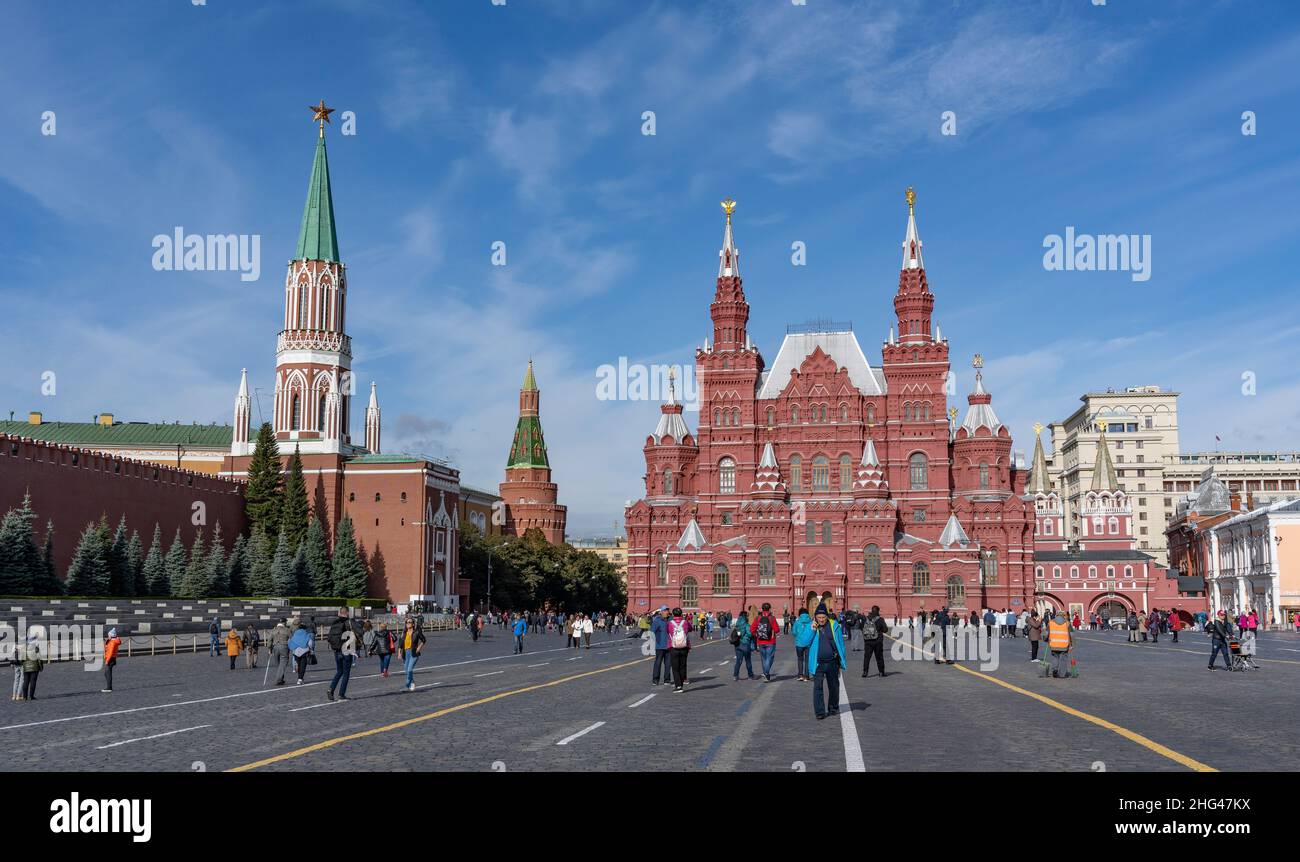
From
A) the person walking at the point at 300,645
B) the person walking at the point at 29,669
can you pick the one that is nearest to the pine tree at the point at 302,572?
the person walking at the point at 300,645

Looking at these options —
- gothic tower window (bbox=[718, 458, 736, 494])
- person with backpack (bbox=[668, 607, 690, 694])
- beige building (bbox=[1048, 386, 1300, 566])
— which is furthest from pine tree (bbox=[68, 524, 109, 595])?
beige building (bbox=[1048, 386, 1300, 566])

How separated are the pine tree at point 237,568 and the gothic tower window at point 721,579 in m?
34.6

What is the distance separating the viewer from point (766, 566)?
82.5 meters

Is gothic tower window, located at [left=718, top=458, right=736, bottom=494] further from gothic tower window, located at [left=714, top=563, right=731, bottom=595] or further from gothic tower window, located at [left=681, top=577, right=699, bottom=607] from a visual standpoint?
gothic tower window, located at [left=681, top=577, right=699, bottom=607]

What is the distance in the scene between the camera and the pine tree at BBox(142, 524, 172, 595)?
2350 inches

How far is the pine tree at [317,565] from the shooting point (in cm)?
7481

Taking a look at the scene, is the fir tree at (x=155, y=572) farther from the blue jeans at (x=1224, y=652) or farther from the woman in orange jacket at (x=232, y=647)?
the blue jeans at (x=1224, y=652)

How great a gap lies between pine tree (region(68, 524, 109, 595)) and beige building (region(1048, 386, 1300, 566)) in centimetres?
12516

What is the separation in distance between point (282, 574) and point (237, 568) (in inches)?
133

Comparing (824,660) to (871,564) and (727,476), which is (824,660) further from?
(727,476)

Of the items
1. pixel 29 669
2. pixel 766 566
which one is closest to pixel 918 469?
pixel 766 566
